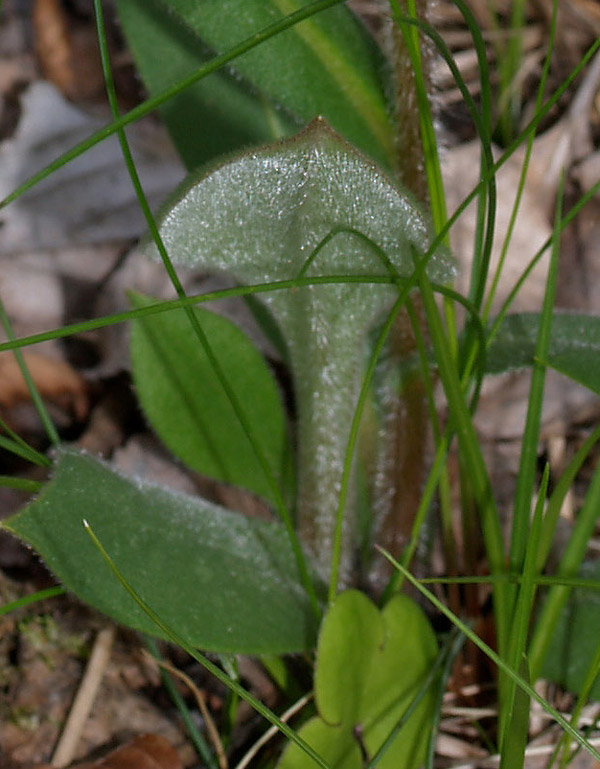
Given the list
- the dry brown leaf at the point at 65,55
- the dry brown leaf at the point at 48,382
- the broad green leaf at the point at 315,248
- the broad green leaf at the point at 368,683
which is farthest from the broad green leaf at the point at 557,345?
the dry brown leaf at the point at 65,55

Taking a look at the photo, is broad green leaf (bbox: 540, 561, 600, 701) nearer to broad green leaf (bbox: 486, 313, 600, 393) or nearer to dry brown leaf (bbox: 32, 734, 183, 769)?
broad green leaf (bbox: 486, 313, 600, 393)

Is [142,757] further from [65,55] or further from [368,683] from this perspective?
[65,55]

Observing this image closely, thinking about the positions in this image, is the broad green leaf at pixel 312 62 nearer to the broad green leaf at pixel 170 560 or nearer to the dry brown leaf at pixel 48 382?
the broad green leaf at pixel 170 560

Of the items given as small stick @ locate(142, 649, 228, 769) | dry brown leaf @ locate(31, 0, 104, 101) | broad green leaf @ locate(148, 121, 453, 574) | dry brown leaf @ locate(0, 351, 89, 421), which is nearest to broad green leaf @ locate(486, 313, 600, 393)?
broad green leaf @ locate(148, 121, 453, 574)

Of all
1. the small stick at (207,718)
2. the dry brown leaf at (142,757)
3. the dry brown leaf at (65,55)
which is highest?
the dry brown leaf at (65,55)

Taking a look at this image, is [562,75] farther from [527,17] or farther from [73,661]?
[73,661]

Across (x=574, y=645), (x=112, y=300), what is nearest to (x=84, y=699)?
(x=574, y=645)
